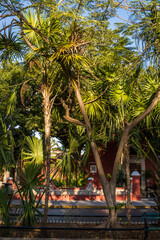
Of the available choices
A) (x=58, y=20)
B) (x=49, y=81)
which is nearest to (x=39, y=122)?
(x=49, y=81)

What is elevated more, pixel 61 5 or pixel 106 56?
pixel 61 5

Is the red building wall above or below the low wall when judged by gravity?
above

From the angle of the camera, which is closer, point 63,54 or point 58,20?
point 63,54

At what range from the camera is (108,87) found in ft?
28.0

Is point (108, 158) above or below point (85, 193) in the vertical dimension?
above

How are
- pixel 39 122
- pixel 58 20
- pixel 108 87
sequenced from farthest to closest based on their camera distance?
pixel 39 122 < pixel 108 87 < pixel 58 20

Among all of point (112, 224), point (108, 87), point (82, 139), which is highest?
point (108, 87)

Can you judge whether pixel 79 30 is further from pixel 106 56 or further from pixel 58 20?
pixel 106 56

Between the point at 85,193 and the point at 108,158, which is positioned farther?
the point at 108,158

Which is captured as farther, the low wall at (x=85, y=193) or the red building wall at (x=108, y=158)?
the red building wall at (x=108, y=158)

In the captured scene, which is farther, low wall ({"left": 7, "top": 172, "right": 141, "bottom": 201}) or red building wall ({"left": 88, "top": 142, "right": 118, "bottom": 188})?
red building wall ({"left": 88, "top": 142, "right": 118, "bottom": 188})

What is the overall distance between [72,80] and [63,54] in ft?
3.35

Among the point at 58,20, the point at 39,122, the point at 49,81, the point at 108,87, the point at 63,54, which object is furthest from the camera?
the point at 39,122

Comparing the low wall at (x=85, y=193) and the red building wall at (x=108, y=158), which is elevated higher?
the red building wall at (x=108, y=158)
